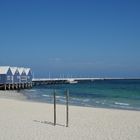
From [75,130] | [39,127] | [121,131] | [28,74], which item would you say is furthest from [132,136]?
[28,74]

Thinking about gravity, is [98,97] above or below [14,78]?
below

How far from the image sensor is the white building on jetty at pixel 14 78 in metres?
66.4

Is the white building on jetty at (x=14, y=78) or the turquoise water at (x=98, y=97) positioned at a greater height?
the white building on jetty at (x=14, y=78)

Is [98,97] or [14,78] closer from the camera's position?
[98,97]

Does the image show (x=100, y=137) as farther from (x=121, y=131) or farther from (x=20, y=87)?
(x=20, y=87)

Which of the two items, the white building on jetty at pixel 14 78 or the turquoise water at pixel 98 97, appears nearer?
the turquoise water at pixel 98 97

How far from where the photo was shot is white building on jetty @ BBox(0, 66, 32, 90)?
66438 millimetres

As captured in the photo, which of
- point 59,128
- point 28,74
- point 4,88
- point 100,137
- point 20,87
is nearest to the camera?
point 100,137

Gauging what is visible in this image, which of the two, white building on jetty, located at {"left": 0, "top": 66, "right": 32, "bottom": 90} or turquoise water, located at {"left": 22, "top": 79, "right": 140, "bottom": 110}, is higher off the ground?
white building on jetty, located at {"left": 0, "top": 66, "right": 32, "bottom": 90}

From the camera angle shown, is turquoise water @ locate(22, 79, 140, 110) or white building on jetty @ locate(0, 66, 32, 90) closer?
turquoise water @ locate(22, 79, 140, 110)

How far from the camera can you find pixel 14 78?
71625mm

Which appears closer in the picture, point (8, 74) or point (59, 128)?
point (59, 128)

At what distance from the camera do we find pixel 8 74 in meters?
68.2

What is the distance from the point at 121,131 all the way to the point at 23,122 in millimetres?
4509
